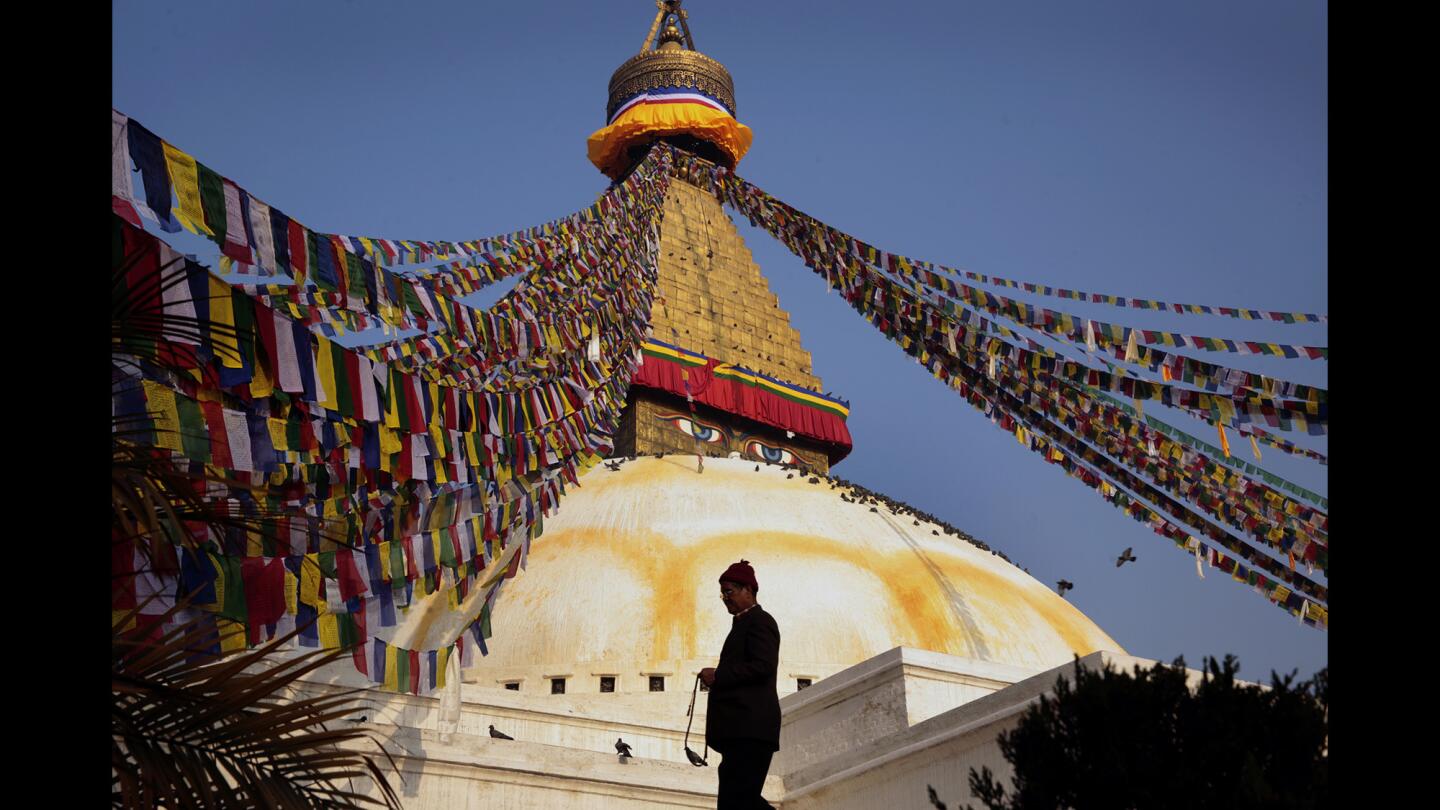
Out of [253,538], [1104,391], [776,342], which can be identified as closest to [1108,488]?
[1104,391]

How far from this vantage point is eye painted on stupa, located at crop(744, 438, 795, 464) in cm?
2184

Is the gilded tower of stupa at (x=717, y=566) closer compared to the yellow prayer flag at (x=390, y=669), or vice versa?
the yellow prayer flag at (x=390, y=669)

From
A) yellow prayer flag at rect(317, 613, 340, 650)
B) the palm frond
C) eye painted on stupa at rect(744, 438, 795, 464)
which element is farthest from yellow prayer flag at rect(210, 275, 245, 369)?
eye painted on stupa at rect(744, 438, 795, 464)

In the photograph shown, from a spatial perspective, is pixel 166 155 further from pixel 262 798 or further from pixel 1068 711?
pixel 1068 711

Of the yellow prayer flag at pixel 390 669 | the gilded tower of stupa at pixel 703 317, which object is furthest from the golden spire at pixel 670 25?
the yellow prayer flag at pixel 390 669

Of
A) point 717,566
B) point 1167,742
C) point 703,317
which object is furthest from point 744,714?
point 703,317

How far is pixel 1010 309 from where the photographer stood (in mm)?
11625

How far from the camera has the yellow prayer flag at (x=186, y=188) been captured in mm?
5997

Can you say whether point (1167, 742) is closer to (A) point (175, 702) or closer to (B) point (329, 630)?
(A) point (175, 702)

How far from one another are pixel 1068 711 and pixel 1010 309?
6146 millimetres

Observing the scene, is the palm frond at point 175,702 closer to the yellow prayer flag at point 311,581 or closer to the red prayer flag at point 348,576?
the yellow prayer flag at point 311,581

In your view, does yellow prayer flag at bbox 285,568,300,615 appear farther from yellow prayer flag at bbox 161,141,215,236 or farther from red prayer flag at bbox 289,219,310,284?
yellow prayer flag at bbox 161,141,215,236

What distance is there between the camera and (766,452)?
72.4 ft

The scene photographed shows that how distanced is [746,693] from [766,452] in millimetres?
16345
